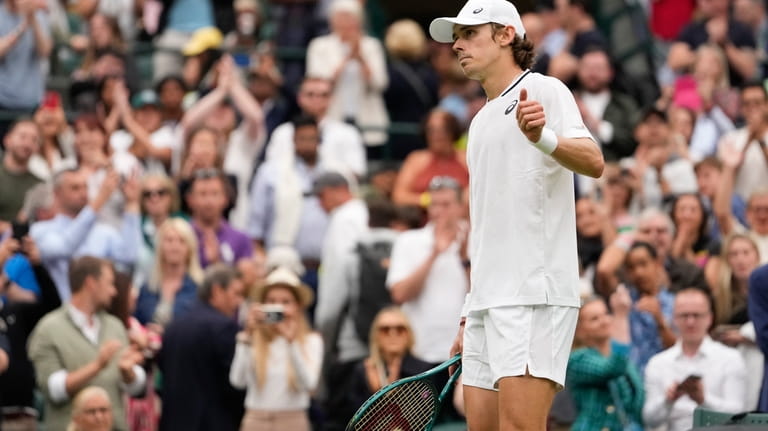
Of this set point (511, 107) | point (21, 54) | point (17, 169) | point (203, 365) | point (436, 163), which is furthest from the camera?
point (21, 54)

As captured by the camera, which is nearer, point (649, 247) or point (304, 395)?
point (304, 395)

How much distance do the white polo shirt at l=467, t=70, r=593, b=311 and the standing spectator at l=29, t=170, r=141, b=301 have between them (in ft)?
21.1

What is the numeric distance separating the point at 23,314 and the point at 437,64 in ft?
23.5

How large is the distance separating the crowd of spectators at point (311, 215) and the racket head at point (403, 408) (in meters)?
2.61

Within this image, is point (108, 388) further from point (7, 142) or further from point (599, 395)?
point (7, 142)

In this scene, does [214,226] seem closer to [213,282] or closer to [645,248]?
[213,282]

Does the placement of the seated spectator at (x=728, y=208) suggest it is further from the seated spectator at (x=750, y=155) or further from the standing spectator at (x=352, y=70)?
the standing spectator at (x=352, y=70)

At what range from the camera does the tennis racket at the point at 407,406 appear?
7.27 m

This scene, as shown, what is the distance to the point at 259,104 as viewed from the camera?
16.8 meters

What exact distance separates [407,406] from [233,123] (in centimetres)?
913

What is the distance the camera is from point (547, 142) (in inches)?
259

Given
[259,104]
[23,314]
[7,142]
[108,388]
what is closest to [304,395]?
[108,388]

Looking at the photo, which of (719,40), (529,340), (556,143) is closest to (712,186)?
(719,40)

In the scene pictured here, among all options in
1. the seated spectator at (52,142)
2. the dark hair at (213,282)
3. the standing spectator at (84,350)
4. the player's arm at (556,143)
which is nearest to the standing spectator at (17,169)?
the seated spectator at (52,142)
